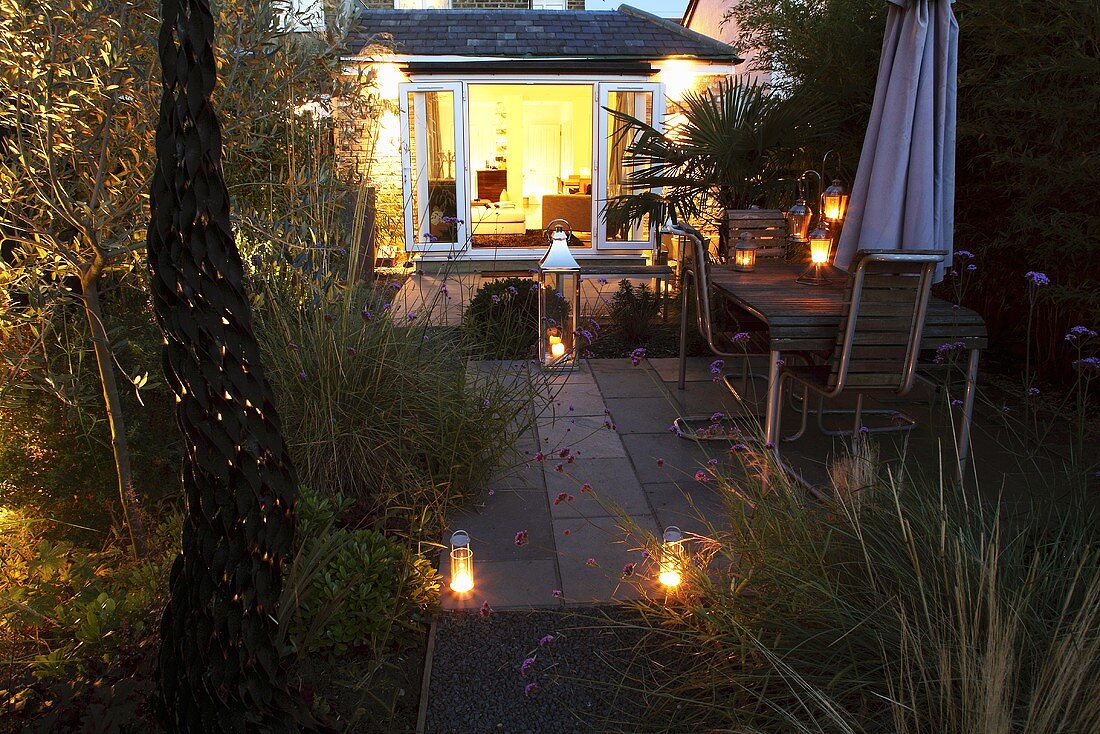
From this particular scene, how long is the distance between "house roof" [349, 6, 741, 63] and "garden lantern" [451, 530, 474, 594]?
801cm

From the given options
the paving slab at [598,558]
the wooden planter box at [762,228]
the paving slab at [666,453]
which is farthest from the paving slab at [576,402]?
the wooden planter box at [762,228]

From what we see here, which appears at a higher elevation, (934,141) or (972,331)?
(934,141)

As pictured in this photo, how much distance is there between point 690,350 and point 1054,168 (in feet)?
8.41

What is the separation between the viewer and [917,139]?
13.1 ft

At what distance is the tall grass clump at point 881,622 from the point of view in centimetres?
159

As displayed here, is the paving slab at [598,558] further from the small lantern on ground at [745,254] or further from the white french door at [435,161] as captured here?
the white french door at [435,161]

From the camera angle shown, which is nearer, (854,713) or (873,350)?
(854,713)

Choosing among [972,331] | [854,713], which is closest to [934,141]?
[972,331]

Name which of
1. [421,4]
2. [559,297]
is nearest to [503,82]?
A: [421,4]

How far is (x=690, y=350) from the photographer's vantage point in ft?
20.0

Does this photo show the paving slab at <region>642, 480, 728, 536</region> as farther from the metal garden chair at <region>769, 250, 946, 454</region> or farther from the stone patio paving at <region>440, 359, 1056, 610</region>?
the metal garden chair at <region>769, 250, 946, 454</region>

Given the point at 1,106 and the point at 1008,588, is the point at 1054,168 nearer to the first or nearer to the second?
the point at 1008,588

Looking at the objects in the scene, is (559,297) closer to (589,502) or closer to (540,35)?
(589,502)

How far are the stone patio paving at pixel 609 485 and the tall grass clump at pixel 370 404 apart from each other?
0.22 meters
